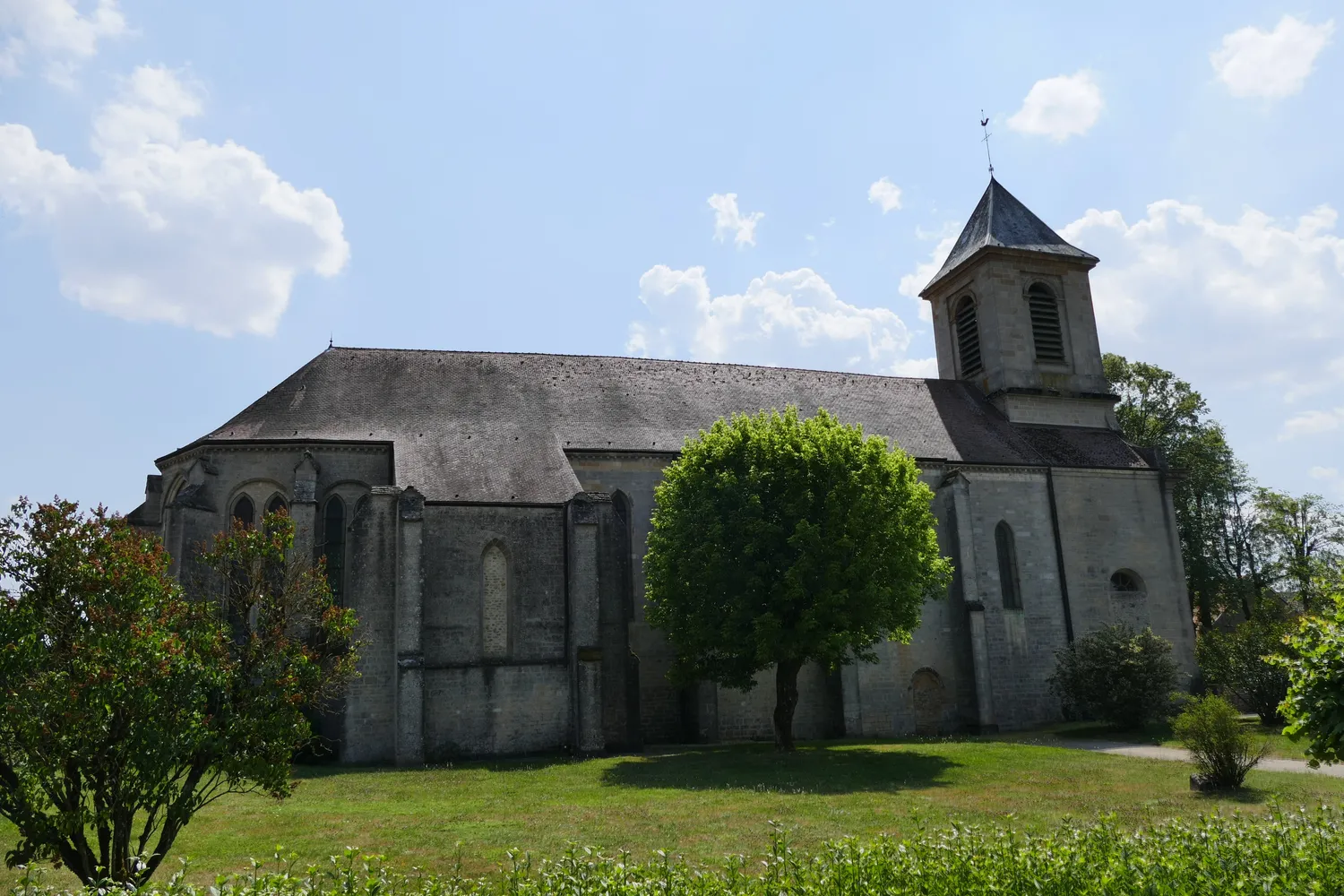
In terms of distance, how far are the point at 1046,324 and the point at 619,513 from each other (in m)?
18.8

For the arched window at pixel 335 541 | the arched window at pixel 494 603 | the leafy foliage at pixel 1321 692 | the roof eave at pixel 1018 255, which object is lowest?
the leafy foliage at pixel 1321 692

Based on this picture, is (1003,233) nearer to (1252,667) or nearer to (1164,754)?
(1252,667)

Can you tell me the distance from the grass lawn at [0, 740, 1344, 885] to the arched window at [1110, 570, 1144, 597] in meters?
11.0

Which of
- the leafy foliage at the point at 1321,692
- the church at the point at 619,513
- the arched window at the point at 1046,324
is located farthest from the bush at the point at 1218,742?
the arched window at the point at 1046,324

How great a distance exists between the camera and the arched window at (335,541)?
25.8 meters

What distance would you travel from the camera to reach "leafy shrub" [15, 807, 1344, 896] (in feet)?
21.7

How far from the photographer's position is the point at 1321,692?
8031 mm

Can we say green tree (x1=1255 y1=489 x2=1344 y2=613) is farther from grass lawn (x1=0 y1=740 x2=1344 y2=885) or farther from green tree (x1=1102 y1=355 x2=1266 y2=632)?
grass lawn (x1=0 y1=740 x2=1344 y2=885)

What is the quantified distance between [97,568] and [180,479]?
63.7ft

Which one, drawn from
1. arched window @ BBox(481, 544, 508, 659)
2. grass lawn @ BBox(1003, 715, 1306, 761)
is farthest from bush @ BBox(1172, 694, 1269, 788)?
arched window @ BBox(481, 544, 508, 659)

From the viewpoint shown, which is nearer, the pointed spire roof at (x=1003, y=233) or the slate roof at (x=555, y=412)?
the slate roof at (x=555, y=412)

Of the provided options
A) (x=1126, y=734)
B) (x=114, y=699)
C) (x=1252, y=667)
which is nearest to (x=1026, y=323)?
(x=1252, y=667)

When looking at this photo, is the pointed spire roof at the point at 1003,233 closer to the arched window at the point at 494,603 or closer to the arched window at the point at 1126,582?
the arched window at the point at 1126,582

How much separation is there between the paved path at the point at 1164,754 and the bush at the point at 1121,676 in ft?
5.27
